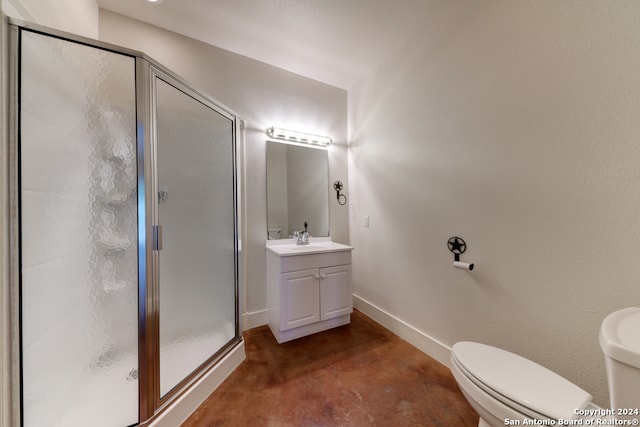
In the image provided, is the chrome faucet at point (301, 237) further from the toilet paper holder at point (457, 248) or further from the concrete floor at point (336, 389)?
the toilet paper holder at point (457, 248)

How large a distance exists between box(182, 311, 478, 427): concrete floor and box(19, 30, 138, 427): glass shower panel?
52 cm

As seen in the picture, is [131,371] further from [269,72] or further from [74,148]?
[269,72]

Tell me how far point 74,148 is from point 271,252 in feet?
4.41

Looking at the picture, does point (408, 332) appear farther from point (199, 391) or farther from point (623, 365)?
point (199, 391)

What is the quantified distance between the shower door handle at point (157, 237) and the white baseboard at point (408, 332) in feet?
6.26

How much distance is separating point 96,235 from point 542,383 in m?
2.04

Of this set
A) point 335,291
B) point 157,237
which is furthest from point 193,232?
point 335,291

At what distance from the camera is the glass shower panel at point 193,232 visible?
123cm

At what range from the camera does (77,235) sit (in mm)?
1005

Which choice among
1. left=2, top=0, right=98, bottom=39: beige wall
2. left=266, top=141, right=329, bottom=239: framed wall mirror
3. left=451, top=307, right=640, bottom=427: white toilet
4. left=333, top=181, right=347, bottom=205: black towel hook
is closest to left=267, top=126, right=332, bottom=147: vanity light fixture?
left=266, top=141, right=329, bottom=239: framed wall mirror

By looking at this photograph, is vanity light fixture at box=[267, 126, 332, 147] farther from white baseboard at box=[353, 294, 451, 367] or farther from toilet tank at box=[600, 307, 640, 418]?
toilet tank at box=[600, 307, 640, 418]

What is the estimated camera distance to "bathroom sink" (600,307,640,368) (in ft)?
1.75

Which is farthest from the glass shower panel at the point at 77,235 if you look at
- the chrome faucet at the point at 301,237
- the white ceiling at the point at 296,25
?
the chrome faucet at the point at 301,237

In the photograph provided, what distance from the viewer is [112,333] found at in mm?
1056
